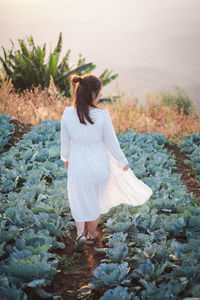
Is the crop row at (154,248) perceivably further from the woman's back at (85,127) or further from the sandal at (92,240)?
the woman's back at (85,127)

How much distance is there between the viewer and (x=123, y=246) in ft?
7.56

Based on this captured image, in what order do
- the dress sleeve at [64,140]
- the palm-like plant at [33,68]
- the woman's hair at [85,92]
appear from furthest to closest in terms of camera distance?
the palm-like plant at [33,68] < the dress sleeve at [64,140] < the woman's hair at [85,92]

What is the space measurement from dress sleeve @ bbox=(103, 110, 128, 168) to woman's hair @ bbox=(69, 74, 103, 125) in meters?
0.15

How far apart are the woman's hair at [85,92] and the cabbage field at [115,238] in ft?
3.61

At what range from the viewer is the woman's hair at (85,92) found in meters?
2.28

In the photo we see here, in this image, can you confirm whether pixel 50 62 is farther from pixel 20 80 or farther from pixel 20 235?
pixel 20 235

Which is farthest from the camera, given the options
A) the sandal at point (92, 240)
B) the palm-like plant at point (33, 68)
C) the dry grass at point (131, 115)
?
the palm-like plant at point (33, 68)

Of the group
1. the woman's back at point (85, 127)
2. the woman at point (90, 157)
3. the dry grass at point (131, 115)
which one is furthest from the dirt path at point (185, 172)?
the woman's back at point (85, 127)

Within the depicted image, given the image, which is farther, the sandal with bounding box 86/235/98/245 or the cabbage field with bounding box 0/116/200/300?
the sandal with bounding box 86/235/98/245

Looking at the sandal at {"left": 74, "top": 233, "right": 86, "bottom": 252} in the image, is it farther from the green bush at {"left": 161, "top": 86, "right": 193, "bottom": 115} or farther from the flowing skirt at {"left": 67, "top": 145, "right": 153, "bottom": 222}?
the green bush at {"left": 161, "top": 86, "right": 193, "bottom": 115}

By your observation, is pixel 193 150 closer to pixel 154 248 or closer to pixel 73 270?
pixel 154 248

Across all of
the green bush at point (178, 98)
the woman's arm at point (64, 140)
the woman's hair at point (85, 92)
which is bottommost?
the green bush at point (178, 98)

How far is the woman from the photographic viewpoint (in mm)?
2322

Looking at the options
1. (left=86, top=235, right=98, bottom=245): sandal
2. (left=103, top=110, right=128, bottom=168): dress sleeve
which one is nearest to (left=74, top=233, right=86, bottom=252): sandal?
(left=86, top=235, right=98, bottom=245): sandal
